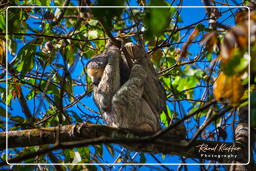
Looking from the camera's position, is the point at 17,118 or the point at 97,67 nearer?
the point at 97,67

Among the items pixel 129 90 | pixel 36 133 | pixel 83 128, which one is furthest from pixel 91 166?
pixel 129 90

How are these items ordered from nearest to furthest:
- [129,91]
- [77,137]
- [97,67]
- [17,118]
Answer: [77,137] < [129,91] < [97,67] < [17,118]

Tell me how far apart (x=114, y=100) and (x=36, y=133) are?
3.58ft

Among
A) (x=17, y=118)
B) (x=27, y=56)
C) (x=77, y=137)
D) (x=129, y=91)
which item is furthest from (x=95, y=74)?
(x=17, y=118)

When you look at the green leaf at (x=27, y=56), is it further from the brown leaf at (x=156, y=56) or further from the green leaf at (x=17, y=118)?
the brown leaf at (x=156, y=56)

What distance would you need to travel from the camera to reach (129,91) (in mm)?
4324

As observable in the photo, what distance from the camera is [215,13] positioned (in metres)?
4.48

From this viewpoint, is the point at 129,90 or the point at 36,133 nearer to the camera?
the point at 36,133

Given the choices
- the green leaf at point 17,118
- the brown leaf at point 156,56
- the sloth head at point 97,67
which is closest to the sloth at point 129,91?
the sloth head at point 97,67

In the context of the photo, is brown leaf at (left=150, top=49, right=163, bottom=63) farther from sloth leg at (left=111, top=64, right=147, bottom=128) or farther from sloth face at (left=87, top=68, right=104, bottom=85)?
sloth face at (left=87, top=68, right=104, bottom=85)

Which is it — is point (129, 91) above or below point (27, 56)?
below

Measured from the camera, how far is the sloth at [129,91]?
4375 mm

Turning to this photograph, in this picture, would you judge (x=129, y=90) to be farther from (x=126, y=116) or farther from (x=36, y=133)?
(x=36, y=133)

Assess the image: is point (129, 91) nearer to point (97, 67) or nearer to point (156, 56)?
point (97, 67)
